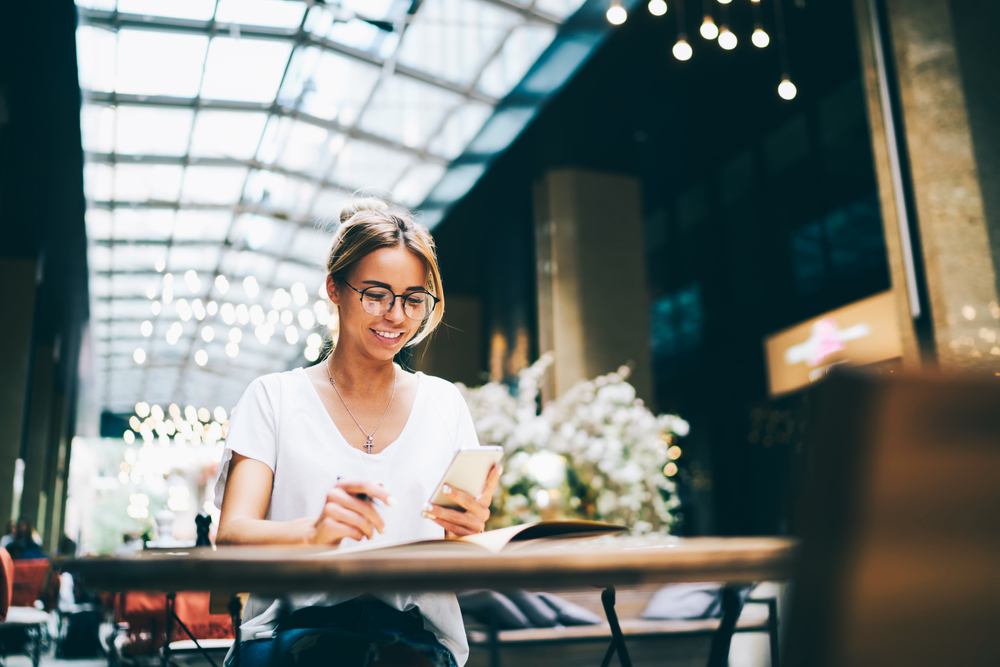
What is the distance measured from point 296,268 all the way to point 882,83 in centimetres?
1262

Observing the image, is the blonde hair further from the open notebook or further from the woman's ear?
the open notebook

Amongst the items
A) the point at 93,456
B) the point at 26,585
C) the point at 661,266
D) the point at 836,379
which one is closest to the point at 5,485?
the point at 26,585

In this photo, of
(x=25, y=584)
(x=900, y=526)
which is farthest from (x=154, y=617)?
(x=900, y=526)

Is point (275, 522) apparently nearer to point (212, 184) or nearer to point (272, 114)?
point (272, 114)

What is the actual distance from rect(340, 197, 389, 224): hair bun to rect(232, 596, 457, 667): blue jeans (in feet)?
2.49

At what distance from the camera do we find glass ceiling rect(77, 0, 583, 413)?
24.6 ft

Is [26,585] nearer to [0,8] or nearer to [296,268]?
[0,8]

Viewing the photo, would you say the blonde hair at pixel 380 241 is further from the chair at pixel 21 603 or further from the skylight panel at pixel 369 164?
the skylight panel at pixel 369 164

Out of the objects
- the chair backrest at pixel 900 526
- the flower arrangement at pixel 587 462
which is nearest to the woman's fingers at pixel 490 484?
the chair backrest at pixel 900 526

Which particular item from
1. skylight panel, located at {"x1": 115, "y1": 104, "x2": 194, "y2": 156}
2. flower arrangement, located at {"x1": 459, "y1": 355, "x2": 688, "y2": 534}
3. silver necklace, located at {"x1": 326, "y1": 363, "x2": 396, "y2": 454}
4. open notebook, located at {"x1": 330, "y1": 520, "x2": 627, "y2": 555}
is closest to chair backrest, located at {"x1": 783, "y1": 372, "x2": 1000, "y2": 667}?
open notebook, located at {"x1": 330, "y1": 520, "x2": 627, "y2": 555}

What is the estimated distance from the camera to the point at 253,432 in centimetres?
138

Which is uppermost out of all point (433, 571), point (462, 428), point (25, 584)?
point (462, 428)

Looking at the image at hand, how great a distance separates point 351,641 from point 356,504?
25 centimetres

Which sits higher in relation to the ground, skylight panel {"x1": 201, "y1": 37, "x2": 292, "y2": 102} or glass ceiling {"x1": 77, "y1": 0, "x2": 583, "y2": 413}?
skylight panel {"x1": 201, "y1": 37, "x2": 292, "y2": 102}
